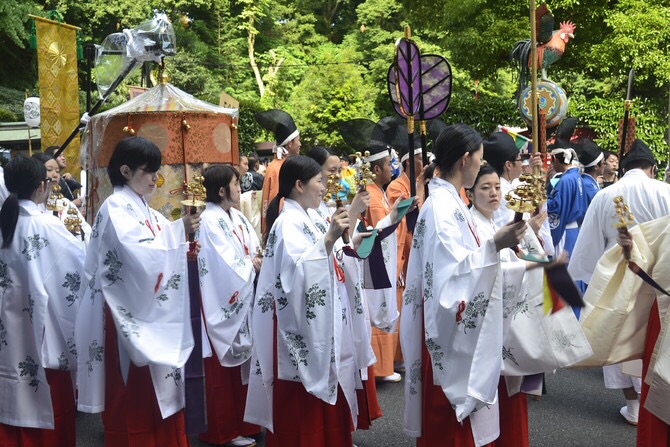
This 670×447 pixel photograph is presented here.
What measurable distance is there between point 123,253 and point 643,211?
156 inches

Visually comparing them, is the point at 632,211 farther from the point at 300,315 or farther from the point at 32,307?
the point at 32,307

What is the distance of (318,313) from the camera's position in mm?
4023

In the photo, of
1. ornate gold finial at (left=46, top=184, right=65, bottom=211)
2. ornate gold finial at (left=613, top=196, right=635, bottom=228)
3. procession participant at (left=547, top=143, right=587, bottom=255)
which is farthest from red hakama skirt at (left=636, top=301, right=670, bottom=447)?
procession participant at (left=547, top=143, right=587, bottom=255)

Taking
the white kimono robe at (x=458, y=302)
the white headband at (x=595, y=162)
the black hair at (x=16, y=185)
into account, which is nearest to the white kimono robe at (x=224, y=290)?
the black hair at (x=16, y=185)

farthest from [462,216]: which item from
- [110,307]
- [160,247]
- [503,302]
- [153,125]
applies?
Answer: [153,125]

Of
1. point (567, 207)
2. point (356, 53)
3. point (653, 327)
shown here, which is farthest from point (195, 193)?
point (356, 53)

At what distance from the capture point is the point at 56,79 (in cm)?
880

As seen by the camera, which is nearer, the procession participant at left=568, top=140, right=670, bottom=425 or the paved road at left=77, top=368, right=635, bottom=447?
the paved road at left=77, top=368, right=635, bottom=447

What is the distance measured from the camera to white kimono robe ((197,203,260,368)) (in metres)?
5.02

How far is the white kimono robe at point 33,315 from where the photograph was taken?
4414 mm

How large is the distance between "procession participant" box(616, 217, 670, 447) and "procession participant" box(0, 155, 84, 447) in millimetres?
3288

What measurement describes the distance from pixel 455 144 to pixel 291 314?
1293mm

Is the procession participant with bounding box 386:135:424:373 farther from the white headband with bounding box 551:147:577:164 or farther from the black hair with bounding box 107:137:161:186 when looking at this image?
the black hair with bounding box 107:137:161:186

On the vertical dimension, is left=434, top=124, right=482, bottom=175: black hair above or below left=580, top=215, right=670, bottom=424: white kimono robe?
above
